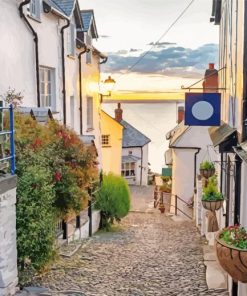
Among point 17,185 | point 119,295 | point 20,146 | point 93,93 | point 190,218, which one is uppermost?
point 93,93

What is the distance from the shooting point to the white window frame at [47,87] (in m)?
13.9

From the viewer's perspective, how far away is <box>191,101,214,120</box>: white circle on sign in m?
10.3

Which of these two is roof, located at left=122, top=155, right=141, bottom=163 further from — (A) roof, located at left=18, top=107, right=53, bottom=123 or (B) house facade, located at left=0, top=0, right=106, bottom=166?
(A) roof, located at left=18, top=107, right=53, bottom=123

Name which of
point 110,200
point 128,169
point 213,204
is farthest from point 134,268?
point 128,169

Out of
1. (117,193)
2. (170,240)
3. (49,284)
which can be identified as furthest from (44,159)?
(117,193)

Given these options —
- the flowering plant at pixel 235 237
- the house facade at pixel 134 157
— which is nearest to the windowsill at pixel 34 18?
the flowering plant at pixel 235 237

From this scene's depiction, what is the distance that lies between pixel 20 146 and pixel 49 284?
261 cm

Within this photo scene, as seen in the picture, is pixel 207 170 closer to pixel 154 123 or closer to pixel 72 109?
pixel 72 109

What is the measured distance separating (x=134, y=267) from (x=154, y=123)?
51.0 m

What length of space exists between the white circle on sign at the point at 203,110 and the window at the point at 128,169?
28813 mm

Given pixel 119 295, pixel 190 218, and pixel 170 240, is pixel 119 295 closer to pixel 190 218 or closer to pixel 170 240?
pixel 170 240

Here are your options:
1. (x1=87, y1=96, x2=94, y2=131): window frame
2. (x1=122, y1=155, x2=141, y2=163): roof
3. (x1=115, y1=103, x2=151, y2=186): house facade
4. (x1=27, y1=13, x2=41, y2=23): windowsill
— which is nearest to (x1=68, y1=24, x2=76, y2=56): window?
(x1=27, y1=13, x2=41, y2=23): windowsill

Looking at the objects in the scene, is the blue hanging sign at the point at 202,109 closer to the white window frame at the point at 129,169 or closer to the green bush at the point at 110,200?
the green bush at the point at 110,200

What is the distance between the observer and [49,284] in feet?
26.6
